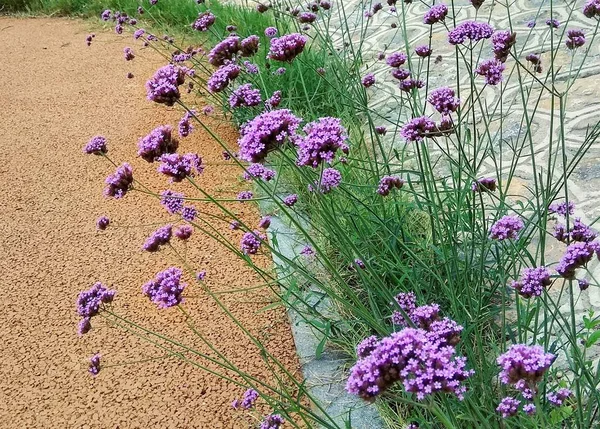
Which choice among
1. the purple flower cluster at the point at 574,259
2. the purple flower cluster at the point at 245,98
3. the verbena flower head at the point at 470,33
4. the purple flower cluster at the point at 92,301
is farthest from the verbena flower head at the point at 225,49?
the purple flower cluster at the point at 574,259

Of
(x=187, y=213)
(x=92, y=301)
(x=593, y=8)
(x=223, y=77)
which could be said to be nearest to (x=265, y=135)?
(x=223, y=77)

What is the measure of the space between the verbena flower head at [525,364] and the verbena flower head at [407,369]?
97mm

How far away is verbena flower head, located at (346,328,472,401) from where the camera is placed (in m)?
1.02

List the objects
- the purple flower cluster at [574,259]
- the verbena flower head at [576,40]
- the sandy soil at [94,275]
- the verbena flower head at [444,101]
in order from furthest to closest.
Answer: the sandy soil at [94,275]
the verbena flower head at [576,40]
the verbena flower head at [444,101]
the purple flower cluster at [574,259]

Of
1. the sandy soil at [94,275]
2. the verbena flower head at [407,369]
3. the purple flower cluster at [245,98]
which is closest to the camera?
the verbena flower head at [407,369]

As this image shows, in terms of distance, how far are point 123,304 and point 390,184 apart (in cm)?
154

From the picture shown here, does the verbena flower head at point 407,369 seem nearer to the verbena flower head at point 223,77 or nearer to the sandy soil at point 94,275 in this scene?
the verbena flower head at point 223,77

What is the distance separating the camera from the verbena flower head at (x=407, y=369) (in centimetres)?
102

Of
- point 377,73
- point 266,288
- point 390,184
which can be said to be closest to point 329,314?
point 266,288

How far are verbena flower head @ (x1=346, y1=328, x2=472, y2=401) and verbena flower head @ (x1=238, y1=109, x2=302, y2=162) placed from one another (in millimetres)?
611

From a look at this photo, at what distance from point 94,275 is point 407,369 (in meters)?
2.58

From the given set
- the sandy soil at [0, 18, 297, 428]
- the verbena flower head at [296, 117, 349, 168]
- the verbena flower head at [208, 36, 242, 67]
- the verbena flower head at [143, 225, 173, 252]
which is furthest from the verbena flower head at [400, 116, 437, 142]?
the sandy soil at [0, 18, 297, 428]

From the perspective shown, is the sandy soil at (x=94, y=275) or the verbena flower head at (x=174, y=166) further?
the sandy soil at (x=94, y=275)

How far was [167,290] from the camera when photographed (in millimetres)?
1864
